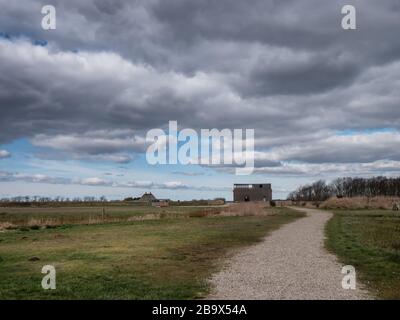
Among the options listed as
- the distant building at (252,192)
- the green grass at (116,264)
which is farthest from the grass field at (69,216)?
the distant building at (252,192)

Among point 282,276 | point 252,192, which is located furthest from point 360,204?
point 282,276

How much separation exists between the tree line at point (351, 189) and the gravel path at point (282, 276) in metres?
139

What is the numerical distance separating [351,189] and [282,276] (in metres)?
167

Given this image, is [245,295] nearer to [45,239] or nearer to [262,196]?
[45,239]

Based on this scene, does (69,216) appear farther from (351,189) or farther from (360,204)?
(351,189)

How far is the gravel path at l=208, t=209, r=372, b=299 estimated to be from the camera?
402 inches

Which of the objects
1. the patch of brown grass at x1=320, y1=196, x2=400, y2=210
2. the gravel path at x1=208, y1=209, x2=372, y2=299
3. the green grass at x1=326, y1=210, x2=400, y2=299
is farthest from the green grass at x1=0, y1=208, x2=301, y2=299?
the patch of brown grass at x1=320, y1=196, x2=400, y2=210

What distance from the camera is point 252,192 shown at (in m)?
137

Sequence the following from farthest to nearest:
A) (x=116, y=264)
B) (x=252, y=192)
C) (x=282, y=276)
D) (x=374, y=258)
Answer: (x=252, y=192)
(x=374, y=258)
(x=116, y=264)
(x=282, y=276)

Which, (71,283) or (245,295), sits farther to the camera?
(71,283)
